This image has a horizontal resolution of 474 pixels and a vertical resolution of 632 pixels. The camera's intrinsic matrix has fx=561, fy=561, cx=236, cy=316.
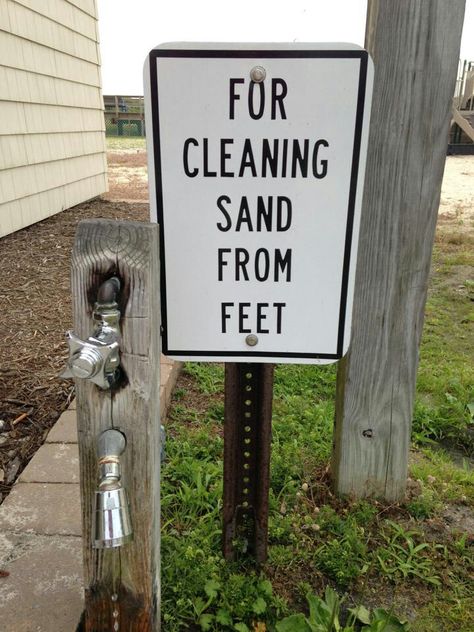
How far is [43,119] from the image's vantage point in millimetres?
5887

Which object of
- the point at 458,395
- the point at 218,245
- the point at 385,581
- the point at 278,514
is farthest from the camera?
the point at 458,395

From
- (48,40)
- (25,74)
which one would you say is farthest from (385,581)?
(48,40)

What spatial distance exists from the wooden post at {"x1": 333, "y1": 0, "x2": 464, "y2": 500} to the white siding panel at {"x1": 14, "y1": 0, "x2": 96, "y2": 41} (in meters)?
4.78

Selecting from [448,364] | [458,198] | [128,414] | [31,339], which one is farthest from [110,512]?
[458,198]

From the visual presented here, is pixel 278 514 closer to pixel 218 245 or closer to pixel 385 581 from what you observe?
pixel 385 581

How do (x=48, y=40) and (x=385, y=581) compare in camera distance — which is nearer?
(x=385, y=581)

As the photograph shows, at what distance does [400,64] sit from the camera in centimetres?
156

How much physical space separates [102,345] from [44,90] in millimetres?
5737

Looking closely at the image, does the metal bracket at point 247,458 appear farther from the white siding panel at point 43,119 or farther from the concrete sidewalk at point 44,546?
the white siding panel at point 43,119

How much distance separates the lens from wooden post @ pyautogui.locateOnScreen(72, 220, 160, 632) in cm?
A: 104

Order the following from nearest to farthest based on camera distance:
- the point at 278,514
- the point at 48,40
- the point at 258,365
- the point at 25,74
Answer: the point at 258,365
the point at 278,514
the point at 25,74
the point at 48,40

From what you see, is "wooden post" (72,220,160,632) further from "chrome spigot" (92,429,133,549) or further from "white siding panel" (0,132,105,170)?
"white siding panel" (0,132,105,170)

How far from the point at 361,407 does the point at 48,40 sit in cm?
567

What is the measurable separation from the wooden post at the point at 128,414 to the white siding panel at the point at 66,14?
204 inches
